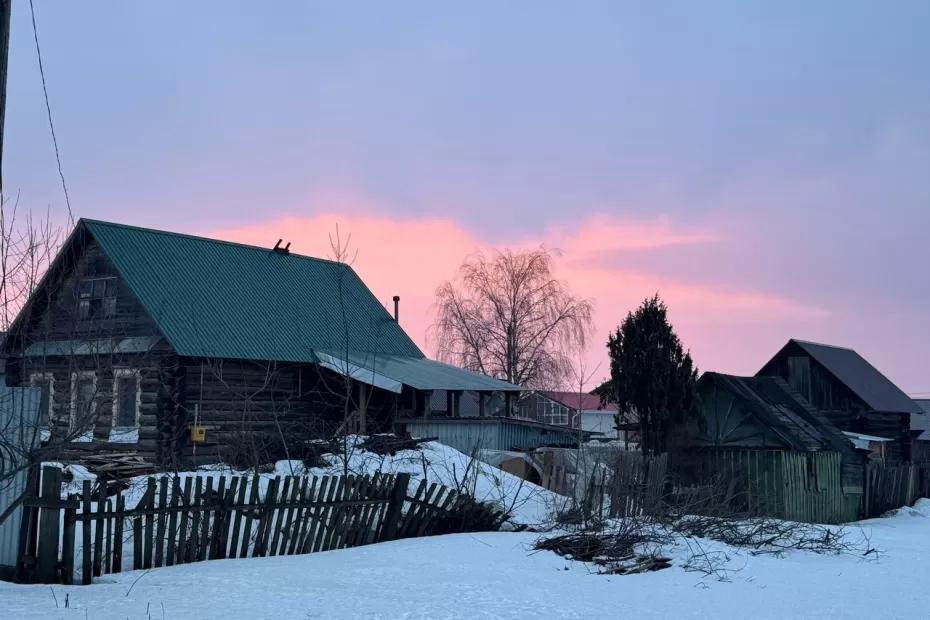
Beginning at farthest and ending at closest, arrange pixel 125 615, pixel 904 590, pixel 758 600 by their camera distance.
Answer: pixel 904 590 < pixel 758 600 < pixel 125 615

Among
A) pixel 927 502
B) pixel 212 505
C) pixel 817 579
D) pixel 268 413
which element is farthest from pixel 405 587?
pixel 927 502

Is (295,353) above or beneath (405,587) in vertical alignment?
above

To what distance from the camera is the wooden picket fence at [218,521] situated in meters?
10.6

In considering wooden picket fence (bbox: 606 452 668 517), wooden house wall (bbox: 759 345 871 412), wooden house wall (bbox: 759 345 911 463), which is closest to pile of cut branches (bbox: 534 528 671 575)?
wooden picket fence (bbox: 606 452 668 517)

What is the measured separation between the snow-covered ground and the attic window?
49.3 ft

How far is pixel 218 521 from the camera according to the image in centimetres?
1225

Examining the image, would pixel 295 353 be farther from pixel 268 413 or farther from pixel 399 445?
pixel 399 445

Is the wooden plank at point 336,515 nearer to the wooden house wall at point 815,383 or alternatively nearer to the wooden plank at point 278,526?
the wooden plank at point 278,526

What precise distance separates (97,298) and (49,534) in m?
17.1

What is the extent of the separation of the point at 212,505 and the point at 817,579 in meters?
8.45

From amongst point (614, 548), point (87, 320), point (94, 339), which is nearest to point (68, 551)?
point (614, 548)

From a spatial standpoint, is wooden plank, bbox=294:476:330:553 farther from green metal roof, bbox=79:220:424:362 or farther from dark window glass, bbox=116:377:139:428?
dark window glass, bbox=116:377:139:428

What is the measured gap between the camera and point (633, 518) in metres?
14.9

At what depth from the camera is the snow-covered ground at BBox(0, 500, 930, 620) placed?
9.36m
